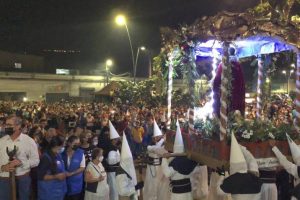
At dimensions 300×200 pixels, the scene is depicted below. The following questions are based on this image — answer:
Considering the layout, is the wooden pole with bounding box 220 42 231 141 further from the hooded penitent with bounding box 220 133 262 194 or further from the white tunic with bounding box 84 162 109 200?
the white tunic with bounding box 84 162 109 200

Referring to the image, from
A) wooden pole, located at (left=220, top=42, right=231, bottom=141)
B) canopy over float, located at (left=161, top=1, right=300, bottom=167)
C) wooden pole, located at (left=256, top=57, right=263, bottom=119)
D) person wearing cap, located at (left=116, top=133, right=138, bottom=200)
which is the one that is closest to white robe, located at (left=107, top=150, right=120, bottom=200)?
canopy over float, located at (left=161, top=1, right=300, bottom=167)

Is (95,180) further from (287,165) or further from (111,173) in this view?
(287,165)

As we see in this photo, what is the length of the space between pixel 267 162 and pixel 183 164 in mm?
1519

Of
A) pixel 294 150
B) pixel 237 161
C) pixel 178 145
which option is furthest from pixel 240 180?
pixel 178 145

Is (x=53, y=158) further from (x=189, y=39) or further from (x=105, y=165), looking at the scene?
(x=189, y=39)

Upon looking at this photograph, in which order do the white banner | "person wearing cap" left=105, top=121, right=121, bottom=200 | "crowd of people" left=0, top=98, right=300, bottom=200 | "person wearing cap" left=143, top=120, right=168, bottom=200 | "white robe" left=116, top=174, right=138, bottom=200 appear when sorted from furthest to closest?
"person wearing cap" left=143, top=120, right=168, bottom=200 → "person wearing cap" left=105, top=121, right=121, bottom=200 → the white banner → "white robe" left=116, top=174, right=138, bottom=200 → "crowd of people" left=0, top=98, right=300, bottom=200

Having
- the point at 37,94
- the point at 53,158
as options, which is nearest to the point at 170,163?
the point at 53,158

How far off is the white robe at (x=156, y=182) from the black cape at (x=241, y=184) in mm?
2741

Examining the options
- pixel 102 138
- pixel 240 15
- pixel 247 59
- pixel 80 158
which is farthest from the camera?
pixel 247 59

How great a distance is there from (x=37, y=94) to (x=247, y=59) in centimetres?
3429

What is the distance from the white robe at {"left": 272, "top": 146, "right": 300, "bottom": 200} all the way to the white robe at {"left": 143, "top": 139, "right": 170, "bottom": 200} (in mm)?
2630

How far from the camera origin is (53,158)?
24.7 ft

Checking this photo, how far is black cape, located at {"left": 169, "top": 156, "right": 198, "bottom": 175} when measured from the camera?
7145 millimetres

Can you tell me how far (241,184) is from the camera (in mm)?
5984
